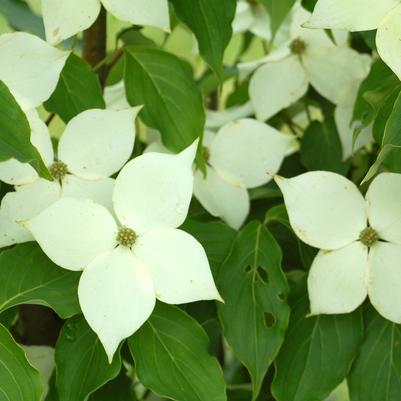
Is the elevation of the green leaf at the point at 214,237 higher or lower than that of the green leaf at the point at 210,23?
lower

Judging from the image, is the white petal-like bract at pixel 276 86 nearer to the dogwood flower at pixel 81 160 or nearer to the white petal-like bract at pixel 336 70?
the white petal-like bract at pixel 336 70

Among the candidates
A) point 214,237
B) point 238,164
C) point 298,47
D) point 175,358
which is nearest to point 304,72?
point 298,47

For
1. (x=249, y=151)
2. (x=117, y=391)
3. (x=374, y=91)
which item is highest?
(x=374, y=91)

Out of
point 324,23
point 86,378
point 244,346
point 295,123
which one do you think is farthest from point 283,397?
point 295,123

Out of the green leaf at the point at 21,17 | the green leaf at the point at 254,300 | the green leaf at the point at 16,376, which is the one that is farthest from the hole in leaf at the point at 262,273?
the green leaf at the point at 21,17

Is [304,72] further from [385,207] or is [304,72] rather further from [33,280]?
[33,280]

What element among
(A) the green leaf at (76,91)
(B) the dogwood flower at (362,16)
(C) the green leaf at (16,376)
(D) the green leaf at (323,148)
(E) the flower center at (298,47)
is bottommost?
(D) the green leaf at (323,148)
